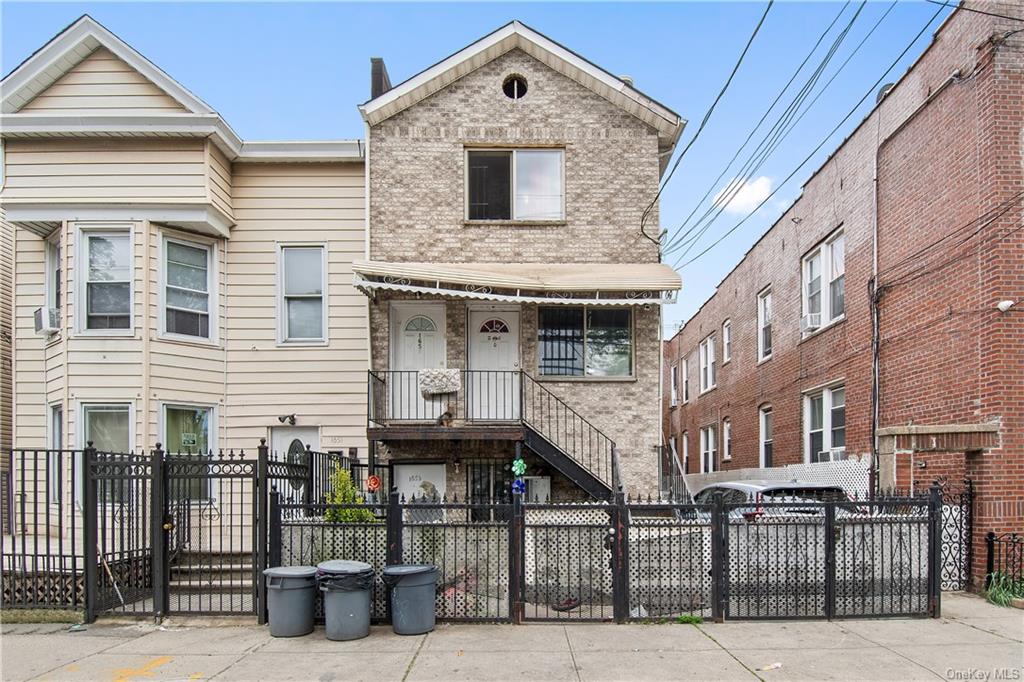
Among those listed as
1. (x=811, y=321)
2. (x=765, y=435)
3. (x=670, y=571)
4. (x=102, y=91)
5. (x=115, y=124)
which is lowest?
(x=670, y=571)

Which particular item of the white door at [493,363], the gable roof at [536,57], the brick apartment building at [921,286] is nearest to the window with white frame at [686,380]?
the brick apartment building at [921,286]

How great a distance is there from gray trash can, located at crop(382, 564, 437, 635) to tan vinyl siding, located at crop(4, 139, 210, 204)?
7.41 meters

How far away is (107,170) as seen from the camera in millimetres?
12523

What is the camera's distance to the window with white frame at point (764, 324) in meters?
19.5

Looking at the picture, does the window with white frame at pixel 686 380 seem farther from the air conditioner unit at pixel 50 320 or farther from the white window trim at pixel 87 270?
the air conditioner unit at pixel 50 320

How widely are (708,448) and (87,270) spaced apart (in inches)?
783

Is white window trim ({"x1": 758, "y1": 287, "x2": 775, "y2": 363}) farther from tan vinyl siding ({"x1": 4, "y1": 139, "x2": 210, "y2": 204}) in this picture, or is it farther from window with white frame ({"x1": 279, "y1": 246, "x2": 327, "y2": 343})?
Answer: tan vinyl siding ({"x1": 4, "y1": 139, "x2": 210, "y2": 204})

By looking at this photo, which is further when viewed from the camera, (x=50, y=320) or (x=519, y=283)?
(x=50, y=320)

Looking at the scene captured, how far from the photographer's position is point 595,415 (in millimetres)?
Result: 13133

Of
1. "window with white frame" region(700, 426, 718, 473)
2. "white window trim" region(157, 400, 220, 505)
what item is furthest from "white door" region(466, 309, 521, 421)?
"window with white frame" region(700, 426, 718, 473)

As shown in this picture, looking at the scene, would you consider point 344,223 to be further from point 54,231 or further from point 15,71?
point 15,71

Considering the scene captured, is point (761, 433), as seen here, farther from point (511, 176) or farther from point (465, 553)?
point (465, 553)

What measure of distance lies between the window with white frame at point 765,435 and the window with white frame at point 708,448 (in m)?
4.94

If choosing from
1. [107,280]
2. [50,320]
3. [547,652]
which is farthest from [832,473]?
[50,320]
